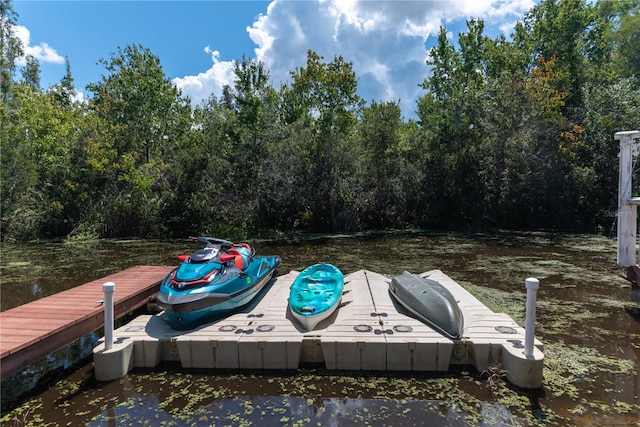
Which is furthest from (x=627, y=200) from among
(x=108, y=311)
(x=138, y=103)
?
(x=138, y=103)

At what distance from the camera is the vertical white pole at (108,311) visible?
149 inches

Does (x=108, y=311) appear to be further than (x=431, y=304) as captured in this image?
No

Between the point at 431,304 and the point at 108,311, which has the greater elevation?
the point at 108,311

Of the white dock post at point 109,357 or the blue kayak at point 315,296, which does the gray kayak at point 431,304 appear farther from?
the white dock post at point 109,357

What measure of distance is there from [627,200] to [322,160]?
12.3m

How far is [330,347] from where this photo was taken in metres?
4.17

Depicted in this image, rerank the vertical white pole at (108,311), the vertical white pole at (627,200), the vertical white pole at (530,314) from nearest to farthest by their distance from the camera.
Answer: the vertical white pole at (530,314), the vertical white pole at (108,311), the vertical white pole at (627,200)

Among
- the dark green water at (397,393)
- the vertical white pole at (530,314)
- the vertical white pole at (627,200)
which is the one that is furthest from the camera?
the vertical white pole at (627,200)

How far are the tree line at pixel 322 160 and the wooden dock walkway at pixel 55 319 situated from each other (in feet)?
33.1

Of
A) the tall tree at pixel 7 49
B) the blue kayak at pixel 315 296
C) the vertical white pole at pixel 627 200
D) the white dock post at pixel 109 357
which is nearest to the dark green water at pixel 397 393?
the white dock post at pixel 109 357

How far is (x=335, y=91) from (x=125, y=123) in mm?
10161

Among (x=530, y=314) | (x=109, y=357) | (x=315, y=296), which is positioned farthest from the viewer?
(x=315, y=296)

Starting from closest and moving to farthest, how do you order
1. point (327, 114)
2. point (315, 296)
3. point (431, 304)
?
1. point (431, 304)
2. point (315, 296)
3. point (327, 114)

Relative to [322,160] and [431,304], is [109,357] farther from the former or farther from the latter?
[322,160]
